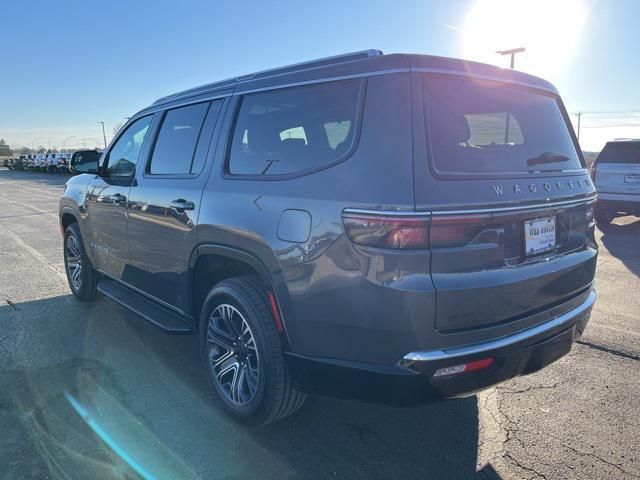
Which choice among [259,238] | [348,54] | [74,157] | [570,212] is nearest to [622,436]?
[570,212]

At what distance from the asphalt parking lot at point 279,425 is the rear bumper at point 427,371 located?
535 mm

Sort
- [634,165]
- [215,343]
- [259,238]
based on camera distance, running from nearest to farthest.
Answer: [259,238], [215,343], [634,165]

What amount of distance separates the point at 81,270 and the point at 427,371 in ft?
14.2

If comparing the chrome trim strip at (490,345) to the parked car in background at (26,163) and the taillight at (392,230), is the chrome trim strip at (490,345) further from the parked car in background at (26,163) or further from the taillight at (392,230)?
the parked car in background at (26,163)

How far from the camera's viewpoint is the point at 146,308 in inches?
154

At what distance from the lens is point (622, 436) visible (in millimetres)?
2861

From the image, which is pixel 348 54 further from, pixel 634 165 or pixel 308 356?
pixel 634 165

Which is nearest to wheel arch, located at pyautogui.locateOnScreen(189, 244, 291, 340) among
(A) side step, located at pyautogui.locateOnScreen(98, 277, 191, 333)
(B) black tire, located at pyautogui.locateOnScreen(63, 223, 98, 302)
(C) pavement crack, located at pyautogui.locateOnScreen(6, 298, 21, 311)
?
→ (A) side step, located at pyautogui.locateOnScreen(98, 277, 191, 333)

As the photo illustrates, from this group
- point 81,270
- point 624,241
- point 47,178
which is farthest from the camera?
point 47,178

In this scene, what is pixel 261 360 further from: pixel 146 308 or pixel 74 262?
pixel 74 262

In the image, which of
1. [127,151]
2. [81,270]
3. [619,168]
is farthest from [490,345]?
[619,168]

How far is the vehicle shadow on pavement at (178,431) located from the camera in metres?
2.60

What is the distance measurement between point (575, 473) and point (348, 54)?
2490 millimetres

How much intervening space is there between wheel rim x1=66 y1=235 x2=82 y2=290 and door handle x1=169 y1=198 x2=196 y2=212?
2467 mm
